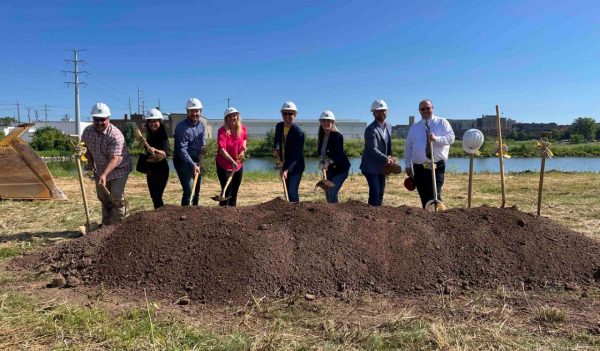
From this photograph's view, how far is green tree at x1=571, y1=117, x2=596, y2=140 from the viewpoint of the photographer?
74938mm

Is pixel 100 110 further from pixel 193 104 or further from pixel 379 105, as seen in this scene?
pixel 379 105

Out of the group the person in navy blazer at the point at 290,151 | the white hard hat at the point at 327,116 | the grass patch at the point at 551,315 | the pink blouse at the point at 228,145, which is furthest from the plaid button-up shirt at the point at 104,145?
the grass patch at the point at 551,315

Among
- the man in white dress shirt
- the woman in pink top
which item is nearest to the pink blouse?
the woman in pink top

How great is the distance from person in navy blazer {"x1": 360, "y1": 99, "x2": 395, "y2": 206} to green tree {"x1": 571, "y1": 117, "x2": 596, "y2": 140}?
273 feet

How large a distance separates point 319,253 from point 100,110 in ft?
10.1

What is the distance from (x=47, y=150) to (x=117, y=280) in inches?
2022

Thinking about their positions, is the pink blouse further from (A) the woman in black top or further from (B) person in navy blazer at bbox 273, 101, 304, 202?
(A) the woman in black top

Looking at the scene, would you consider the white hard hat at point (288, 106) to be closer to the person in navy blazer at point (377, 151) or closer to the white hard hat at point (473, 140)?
the person in navy blazer at point (377, 151)

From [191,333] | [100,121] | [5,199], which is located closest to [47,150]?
[5,199]

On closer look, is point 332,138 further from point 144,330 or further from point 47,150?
point 47,150

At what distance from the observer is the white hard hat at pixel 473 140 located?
211 inches

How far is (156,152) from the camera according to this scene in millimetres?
5422

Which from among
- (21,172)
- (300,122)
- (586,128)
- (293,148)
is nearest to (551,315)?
(293,148)

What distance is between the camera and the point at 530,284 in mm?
3779
